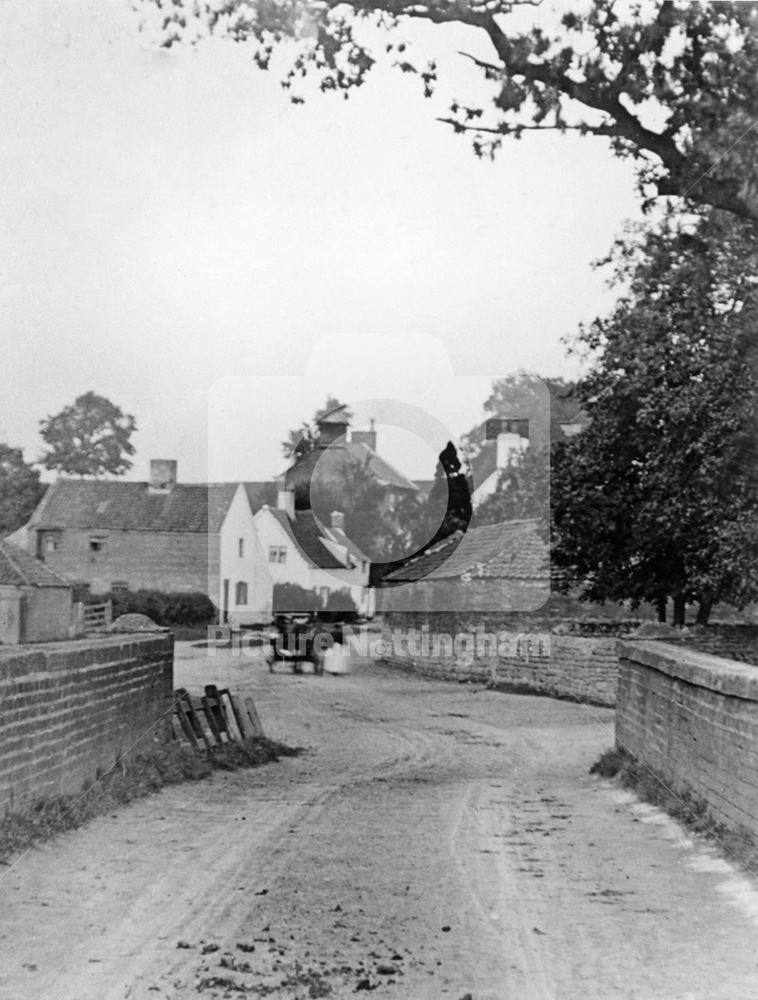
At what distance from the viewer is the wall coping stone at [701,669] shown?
23.8 feet

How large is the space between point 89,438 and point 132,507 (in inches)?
206

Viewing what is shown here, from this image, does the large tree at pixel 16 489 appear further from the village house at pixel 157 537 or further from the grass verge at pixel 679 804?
the grass verge at pixel 679 804

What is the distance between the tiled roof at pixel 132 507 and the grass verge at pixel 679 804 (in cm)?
3473

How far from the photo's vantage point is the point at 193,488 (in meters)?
50.9

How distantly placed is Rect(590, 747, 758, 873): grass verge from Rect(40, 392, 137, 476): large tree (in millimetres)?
25772

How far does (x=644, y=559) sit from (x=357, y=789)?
40.3ft

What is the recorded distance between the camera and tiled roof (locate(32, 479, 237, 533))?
48.1m

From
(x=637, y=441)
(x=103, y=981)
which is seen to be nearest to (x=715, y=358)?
(x=637, y=441)

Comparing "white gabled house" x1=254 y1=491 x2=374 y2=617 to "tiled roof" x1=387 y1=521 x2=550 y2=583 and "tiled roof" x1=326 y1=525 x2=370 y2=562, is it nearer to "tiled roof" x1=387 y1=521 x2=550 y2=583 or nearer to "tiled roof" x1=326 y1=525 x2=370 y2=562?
"tiled roof" x1=326 y1=525 x2=370 y2=562

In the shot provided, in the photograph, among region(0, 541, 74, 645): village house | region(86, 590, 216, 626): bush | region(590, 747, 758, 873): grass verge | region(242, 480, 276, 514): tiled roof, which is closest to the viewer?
region(590, 747, 758, 873): grass verge

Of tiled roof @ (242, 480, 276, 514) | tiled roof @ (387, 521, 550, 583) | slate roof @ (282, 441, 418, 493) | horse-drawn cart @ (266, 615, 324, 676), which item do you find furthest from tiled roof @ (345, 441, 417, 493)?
tiled roof @ (242, 480, 276, 514)

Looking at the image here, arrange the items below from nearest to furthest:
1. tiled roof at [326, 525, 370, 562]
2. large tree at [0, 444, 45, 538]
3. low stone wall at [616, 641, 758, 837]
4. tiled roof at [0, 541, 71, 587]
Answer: low stone wall at [616, 641, 758, 837]
tiled roof at [0, 541, 71, 587]
tiled roof at [326, 525, 370, 562]
large tree at [0, 444, 45, 538]

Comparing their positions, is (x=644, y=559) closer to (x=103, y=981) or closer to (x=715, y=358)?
(x=715, y=358)

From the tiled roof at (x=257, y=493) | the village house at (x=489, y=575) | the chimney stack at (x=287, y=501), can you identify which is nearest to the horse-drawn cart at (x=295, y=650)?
the village house at (x=489, y=575)
